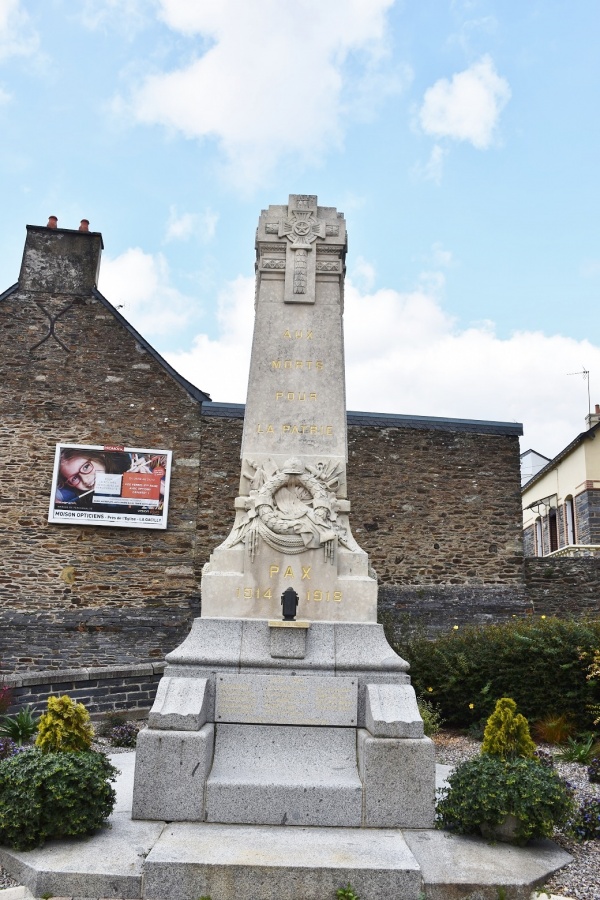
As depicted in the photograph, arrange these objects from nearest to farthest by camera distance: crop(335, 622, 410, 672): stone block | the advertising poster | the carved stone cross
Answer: crop(335, 622, 410, 672): stone block → the carved stone cross → the advertising poster

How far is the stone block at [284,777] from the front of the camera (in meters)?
4.87

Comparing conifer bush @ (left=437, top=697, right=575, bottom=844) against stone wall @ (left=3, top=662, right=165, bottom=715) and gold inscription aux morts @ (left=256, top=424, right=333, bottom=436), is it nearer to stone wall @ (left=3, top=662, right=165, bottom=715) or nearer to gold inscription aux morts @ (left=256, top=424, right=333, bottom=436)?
gold inscription aux morts @ (left=256, top=424, right=333, bottom=436)

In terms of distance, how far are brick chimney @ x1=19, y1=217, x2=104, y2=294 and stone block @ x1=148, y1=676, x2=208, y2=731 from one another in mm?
13241

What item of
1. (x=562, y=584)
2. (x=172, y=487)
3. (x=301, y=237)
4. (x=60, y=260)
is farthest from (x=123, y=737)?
(x=60, y=260)

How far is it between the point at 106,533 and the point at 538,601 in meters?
9.65

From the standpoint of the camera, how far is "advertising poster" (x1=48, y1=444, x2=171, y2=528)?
1562cm

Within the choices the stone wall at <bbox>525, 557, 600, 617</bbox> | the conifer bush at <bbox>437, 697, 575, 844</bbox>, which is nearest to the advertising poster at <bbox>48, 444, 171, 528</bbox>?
the stone wall at <bbox>525, 557, 600, 617</bbox>

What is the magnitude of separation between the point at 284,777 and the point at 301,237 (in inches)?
184

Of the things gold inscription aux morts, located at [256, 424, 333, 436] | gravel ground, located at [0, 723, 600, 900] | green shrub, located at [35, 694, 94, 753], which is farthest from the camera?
gold inscription aux morts, located at [256, 424, 333, 436]

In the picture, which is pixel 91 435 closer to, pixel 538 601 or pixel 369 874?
pixel 538 601

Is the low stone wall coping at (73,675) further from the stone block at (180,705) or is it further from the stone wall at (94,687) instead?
the stone block at (180,705)

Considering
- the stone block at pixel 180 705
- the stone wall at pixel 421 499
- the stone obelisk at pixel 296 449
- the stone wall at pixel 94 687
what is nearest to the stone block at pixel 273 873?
the stone block at pixel 180 705

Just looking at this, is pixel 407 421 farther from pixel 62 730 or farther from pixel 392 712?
pixel 62 730

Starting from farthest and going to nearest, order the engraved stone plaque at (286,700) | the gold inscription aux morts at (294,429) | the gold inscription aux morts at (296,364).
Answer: the gold inscription aux morts at (296,364) < the gold inscription aux morts at (294,429) < the engraved stone plaque at (286,700)
